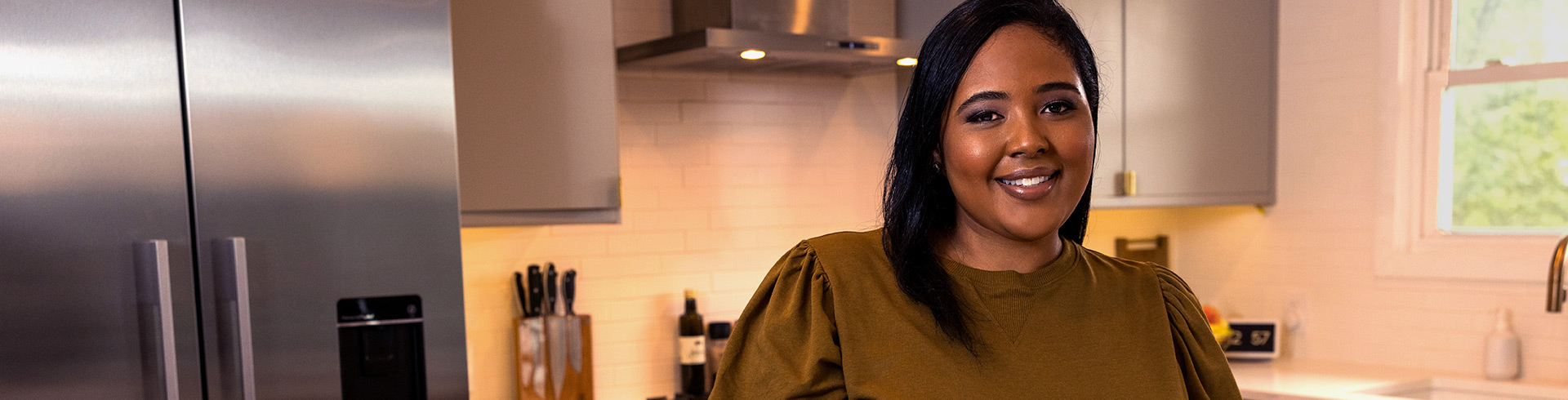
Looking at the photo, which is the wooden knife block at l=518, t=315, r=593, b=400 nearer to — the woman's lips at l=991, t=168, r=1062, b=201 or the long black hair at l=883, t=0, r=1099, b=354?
the long black hair at l=883, t=0, r=1099, b=354

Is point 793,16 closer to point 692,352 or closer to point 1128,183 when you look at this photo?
point 692,352

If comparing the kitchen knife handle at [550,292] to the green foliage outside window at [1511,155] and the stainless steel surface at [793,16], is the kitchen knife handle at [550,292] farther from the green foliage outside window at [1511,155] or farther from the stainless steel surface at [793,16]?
the green foliage outside window at [1511,155]

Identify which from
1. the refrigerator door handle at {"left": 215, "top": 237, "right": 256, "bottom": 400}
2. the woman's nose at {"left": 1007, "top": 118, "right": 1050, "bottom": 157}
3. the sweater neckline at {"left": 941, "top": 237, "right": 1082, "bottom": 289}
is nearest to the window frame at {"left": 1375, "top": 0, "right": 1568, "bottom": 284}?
the sweater neckline at {"left": 941, "top": 237, "right": 1082, "bottom": 289}

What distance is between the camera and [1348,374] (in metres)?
3.38

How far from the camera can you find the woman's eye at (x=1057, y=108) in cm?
117

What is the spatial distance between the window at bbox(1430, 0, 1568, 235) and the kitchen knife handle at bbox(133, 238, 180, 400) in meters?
3.16

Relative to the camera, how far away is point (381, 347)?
2.11 meters

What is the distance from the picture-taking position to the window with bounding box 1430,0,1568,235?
125 inches

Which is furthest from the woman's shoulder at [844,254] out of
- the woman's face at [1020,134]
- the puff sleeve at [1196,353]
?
the puff sleeve at [1196,353]

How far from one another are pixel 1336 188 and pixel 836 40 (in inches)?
66.7

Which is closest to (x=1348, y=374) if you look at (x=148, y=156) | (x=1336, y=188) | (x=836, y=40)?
(x=1336, y=188)

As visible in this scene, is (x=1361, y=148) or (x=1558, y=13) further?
(x=1361, y=148)

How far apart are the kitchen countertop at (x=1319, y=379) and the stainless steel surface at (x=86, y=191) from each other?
254 centimetres

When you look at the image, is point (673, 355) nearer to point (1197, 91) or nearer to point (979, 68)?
point (1197, 91)
